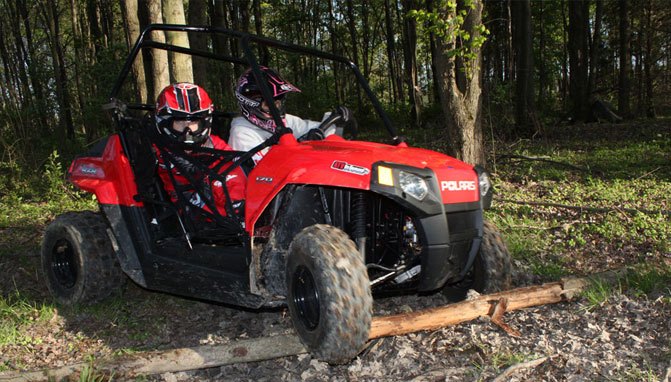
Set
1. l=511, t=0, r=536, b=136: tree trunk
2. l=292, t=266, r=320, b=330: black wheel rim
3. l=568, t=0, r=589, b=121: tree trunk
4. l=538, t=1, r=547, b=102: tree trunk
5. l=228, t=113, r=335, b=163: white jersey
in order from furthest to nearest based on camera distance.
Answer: l=538, t=1, r=547, b=102: tree trunk
l=568, t=0, r=589, b=121: tree trunk
l=511, t=0, r=536, b=136: tree trunk
l=228, t=113, r=335, b=163: white jersey
l=292, t=266, r=320, b=330: black wheel rim

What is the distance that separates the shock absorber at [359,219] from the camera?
11.8 ft

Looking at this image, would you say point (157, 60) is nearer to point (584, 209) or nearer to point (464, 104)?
point (464, 104)

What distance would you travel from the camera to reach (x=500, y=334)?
3.68 m

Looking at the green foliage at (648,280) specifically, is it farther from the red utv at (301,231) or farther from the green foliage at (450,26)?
the green foliage at (450,26)

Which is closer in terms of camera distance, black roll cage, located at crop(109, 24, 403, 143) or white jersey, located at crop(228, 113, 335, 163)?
black roll cage, located at crop(109, 24, 403, 143)

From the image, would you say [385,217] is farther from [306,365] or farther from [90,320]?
[90,320]

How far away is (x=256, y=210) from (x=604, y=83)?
30.8 metres

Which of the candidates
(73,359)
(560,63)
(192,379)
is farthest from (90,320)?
(560,63)

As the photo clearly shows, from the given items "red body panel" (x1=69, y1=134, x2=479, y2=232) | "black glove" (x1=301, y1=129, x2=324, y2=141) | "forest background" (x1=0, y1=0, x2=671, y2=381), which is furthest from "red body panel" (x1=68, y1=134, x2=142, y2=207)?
"black glove" (x1=301, y1=129, x2=324, y2=141)

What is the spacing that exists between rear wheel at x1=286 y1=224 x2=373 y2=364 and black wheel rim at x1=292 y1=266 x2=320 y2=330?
0.02 meters

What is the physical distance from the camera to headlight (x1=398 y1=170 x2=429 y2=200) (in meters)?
3.27

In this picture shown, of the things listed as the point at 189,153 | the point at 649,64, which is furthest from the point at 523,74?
the point at 649,64

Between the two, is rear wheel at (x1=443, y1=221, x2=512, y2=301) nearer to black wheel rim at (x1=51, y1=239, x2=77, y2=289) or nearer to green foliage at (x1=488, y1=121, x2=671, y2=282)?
green foliage at (x1=488, y1=121, x2=671, y2=282)

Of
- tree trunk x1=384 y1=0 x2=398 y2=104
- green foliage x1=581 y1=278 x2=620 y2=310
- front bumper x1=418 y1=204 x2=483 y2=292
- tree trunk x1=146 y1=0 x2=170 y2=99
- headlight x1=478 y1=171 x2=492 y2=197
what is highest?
tree trunk x1=384 y1=0 x2=398 y2=104
